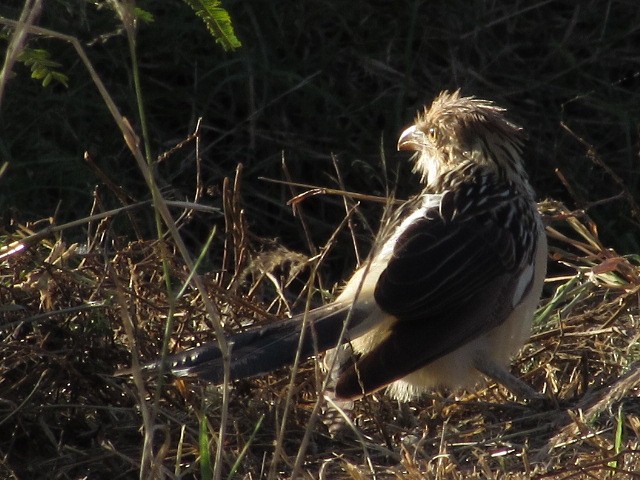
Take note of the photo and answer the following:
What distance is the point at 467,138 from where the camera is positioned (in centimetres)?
573

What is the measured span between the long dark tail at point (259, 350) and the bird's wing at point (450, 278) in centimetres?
17

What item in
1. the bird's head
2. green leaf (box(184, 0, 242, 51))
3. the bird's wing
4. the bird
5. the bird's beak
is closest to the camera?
green leaf (box(184, 0, 242, 51))

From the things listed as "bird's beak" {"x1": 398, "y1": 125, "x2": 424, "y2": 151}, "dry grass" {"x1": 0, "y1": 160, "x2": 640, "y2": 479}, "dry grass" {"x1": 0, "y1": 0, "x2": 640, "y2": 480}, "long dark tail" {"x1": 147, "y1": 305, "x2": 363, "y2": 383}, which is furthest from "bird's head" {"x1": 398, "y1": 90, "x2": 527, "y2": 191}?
"long dark tail" {"x1": 147, "y1": 305, "x2": 363, "y2": 383}

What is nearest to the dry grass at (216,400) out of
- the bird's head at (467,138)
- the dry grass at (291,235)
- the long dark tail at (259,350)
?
the dry grass at (291,235)

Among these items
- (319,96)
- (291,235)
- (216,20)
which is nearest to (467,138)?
(319,96)

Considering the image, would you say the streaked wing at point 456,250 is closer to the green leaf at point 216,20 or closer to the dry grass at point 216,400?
the dry grass at point 216,400

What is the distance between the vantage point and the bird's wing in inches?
184

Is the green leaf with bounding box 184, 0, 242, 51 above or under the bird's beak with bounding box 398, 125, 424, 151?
above

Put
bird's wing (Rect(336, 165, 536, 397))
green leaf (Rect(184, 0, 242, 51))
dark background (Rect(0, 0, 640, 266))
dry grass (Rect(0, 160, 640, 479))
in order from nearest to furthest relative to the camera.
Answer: green leaf (Rect(184, 0, 242, 51)) < dry grass (Rect(0, 160, 640, 479)) < bird's wing (Rect(336, 165, 536, 397)) < dark background (Rect(0, 0, 640, 266))

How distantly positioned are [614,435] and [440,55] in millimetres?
3726

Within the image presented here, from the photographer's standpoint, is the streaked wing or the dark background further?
the dark background

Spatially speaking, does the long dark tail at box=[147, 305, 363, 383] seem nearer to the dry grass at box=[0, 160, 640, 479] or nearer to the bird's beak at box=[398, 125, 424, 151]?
the dry grass at box=[0, 160, 640, 479]

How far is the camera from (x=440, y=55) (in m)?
7.59

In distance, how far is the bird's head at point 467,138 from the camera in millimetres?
5668
